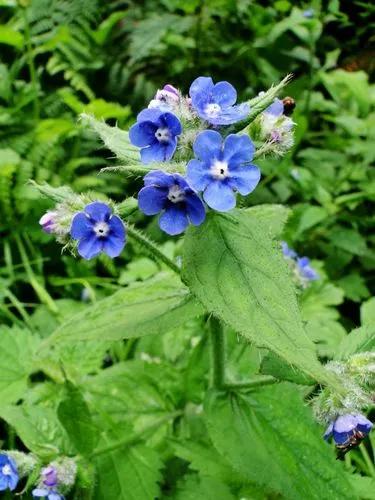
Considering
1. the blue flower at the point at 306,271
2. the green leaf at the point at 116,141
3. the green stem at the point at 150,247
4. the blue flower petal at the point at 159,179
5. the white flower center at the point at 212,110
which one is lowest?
the blue flower at the point at 306,271

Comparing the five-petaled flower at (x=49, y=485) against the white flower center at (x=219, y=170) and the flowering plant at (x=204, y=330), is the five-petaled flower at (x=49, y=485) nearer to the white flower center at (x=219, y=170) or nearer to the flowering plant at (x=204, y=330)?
the flowering plant at (x=204, y=330)

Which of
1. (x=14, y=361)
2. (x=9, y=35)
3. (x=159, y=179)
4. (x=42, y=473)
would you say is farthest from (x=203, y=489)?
(x=9, y=35)

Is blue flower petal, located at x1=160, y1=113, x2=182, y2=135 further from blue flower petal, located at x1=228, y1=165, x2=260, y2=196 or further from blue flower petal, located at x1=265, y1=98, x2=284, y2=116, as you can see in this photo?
blue flower petal, located at x1=265, y1=98, x2=284, y2=116

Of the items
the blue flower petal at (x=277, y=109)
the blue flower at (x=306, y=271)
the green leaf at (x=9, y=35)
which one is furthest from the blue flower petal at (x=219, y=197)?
the green leaf at (x=9, y=35)

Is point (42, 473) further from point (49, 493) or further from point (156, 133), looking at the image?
point (156, 133)

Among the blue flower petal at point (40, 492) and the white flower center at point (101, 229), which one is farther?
the blue flower petal at point (40, 492)

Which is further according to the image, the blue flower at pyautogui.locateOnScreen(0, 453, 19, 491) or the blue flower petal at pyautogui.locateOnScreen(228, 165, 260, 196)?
the blue flower at pyautogui.locateOnScreen(0, 453, 19, 491)

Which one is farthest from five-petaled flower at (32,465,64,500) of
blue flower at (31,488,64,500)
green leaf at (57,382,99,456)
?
green leaf at (57,382,99,456)
